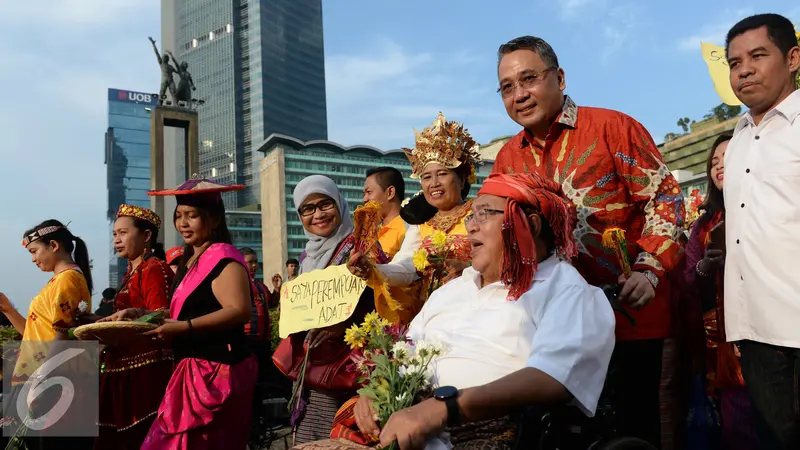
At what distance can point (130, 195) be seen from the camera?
161 metres

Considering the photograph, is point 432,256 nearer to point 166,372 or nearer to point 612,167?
point 612,167

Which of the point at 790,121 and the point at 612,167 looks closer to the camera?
the point at 790,121

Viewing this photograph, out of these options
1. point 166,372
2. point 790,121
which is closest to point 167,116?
point 166,372

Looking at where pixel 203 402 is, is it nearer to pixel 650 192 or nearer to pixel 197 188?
pixel 197 188

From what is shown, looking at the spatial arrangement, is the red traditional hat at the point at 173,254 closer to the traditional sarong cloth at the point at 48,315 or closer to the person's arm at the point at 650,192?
the traditional sarong cloth at the point at 48,315

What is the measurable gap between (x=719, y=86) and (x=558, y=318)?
3.82 metres

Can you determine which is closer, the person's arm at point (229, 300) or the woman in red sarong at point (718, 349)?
the woman in red sarong at point (718, 349)

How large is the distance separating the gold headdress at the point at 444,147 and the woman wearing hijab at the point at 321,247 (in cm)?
62

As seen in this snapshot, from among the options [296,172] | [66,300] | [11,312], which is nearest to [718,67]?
[66,300]

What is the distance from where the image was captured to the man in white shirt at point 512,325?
2271mm

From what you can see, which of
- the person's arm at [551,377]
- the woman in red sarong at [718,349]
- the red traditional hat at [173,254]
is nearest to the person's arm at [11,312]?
the red traditional hat at [173,254]

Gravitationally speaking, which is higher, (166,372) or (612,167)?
(612,167)

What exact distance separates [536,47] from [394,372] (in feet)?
5.39

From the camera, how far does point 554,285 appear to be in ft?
8.38
